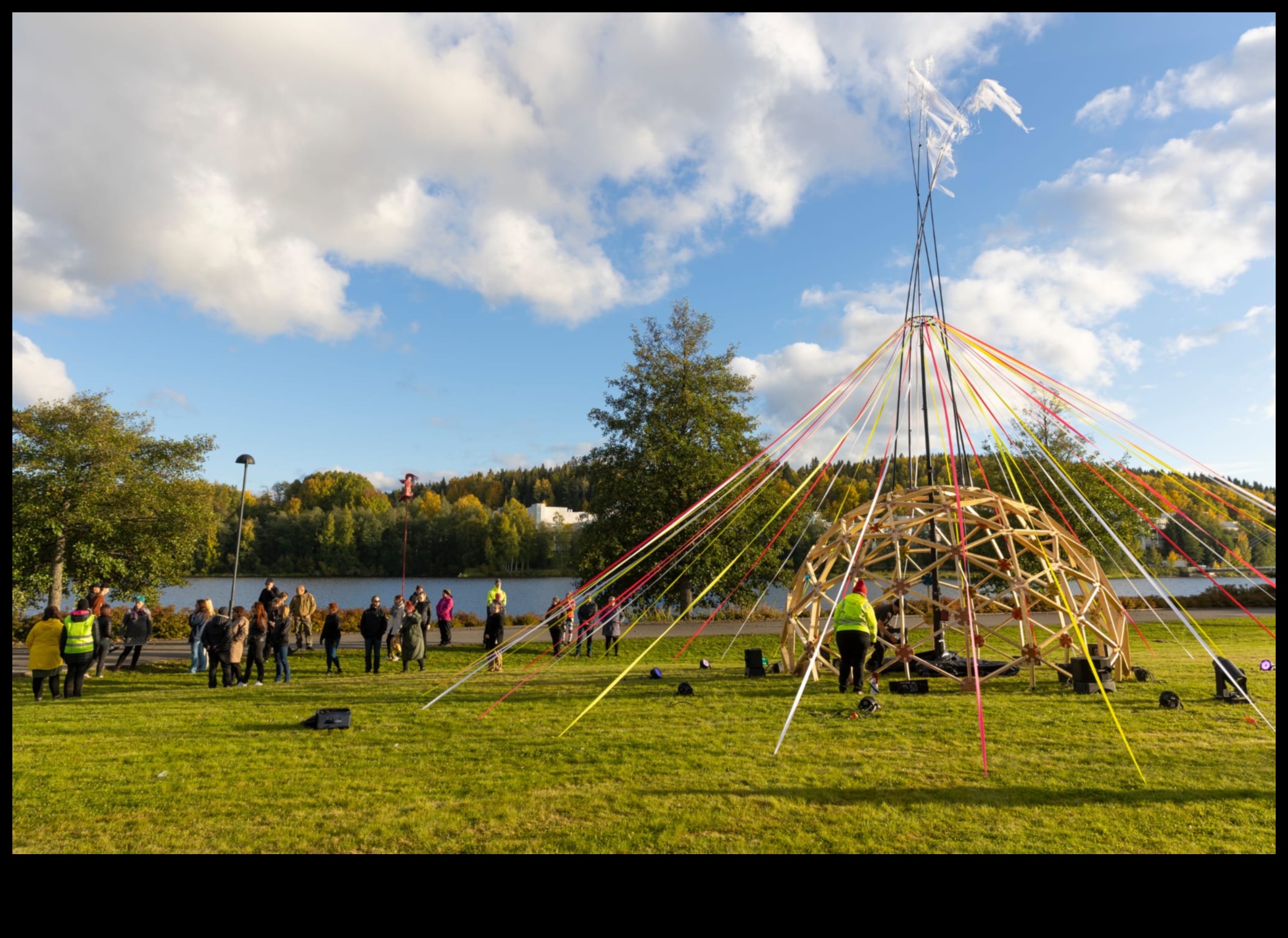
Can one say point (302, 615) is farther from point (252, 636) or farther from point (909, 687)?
point (909, 687)

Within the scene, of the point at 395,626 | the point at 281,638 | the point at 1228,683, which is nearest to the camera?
the point at 1228,683

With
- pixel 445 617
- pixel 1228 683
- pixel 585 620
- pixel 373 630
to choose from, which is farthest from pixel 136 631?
pixel 1228 683

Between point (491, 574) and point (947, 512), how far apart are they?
228 feet

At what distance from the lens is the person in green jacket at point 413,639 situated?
14.5 meters

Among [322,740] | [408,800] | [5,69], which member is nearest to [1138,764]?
[408,800]

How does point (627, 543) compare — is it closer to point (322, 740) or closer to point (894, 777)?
point (322, 740)

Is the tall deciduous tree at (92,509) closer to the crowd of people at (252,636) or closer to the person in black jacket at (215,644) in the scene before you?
the crowd of people at (252,636)

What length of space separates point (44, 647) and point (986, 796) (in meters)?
12.6

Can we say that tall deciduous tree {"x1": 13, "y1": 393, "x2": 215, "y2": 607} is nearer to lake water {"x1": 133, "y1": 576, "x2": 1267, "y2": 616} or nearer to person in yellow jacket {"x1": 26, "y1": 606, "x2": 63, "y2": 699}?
person in yellow jacket {"x1": 26, "y1": 606, "x2": 63, "y2": 699}

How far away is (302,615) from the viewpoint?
16.3 m

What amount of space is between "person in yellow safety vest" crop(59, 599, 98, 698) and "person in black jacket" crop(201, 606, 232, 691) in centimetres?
160

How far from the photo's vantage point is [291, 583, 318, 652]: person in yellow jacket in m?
16.1

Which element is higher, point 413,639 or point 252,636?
point 252,636

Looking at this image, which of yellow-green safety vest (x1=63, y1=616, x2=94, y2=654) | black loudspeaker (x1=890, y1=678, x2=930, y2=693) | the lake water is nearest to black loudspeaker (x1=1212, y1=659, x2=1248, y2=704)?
black loudspeaker (x1=890, y1=678, x2=930, y2=693)
